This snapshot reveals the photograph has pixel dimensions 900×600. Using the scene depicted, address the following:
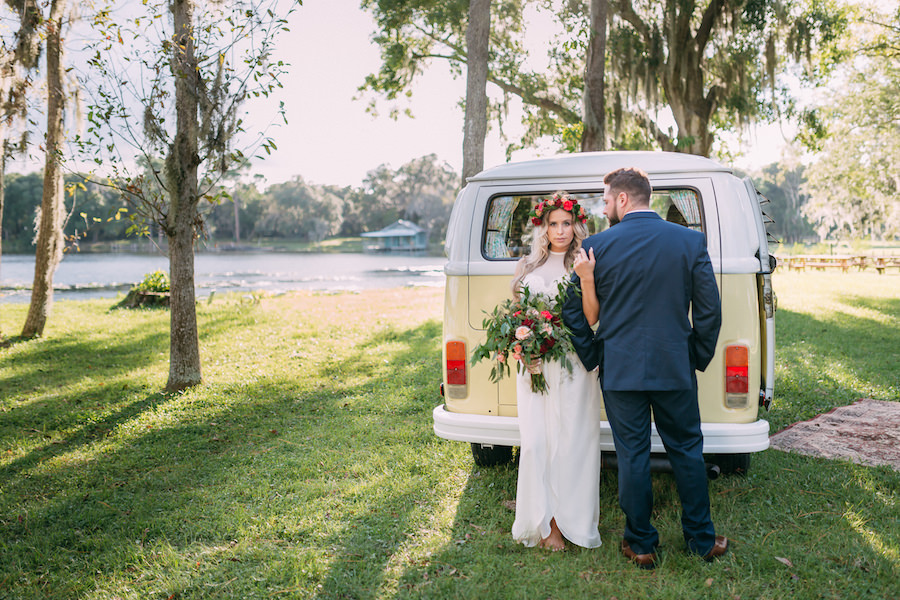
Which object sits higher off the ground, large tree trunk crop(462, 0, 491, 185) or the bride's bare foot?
large tree trunk crop(462, 0, 491, 185)

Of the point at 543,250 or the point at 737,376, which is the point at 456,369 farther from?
the point at 737,376

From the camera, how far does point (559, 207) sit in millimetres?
3672

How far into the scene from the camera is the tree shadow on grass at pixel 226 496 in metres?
3.51

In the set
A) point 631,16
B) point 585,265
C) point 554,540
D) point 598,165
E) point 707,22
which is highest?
point 631,16

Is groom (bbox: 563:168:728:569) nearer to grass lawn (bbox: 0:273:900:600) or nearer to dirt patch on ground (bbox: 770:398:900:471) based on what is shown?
grass lawn (bbox: 0:273:900:600)

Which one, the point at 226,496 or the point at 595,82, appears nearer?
the point at 226,496

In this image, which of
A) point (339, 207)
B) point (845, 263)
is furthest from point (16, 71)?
point (339, 207)

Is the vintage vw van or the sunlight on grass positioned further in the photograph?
the vintage vw van

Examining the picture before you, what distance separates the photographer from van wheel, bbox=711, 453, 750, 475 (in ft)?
14.5

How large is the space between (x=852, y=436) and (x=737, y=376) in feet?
9.03

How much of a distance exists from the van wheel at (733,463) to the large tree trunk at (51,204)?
10960 mm

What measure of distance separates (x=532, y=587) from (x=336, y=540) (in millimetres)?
1298

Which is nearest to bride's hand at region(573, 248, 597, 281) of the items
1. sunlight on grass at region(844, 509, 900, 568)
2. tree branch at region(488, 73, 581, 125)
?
sunlight on grass at region(844, 509, 900, 568)

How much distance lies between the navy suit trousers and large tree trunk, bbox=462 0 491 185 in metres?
8.01
